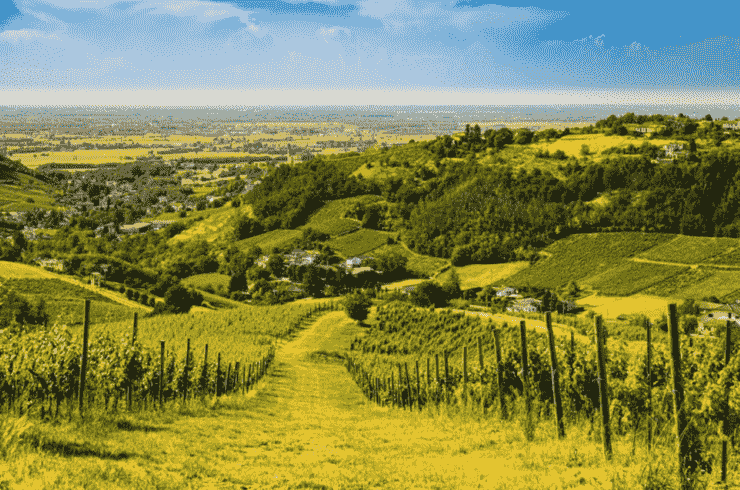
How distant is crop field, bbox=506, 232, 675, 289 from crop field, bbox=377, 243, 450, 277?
12374 mm

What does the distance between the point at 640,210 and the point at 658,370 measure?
83.3 meters

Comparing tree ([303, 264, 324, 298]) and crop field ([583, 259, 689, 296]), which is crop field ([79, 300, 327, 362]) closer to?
tree ([303, 264, 324, 298])

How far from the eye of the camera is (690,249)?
256 ft

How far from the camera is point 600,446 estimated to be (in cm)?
882

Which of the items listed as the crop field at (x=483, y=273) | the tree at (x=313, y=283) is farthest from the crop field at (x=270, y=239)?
the crop field at (x=483, y=273)

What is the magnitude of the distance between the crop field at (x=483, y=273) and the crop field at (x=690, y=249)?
1666 cm

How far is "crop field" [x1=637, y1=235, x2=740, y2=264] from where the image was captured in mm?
75625

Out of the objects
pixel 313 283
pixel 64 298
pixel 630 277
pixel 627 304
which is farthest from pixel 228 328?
pixel 630 277

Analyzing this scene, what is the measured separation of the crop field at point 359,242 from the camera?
9681cm

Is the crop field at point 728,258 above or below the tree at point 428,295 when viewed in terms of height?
above

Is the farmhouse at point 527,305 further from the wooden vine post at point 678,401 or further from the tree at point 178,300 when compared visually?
the wooden vine post at point 678,401

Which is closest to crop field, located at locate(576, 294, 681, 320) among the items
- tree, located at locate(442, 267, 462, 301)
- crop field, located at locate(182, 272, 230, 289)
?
tree, located at locate(442, 267, 462, 301)

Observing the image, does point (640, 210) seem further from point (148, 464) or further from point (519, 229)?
point (148, 464)

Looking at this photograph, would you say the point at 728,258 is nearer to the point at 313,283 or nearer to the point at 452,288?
the point at 452,288
